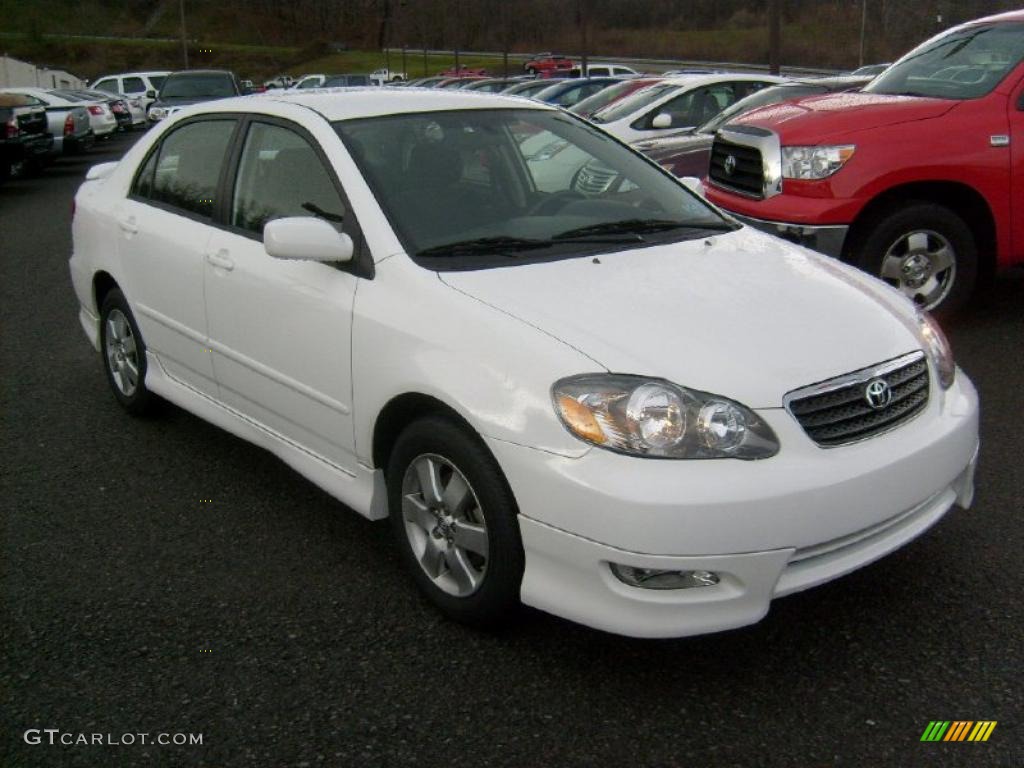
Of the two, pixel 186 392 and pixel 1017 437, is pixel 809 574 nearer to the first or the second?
pixel 1017 437

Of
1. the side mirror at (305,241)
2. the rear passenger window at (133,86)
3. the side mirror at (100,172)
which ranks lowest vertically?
the rear passenger window at (133,86)

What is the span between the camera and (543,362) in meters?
2.97

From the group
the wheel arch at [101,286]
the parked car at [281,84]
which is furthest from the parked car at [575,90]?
the parked car at [281,84]

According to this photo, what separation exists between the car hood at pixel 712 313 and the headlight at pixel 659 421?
0.04 m

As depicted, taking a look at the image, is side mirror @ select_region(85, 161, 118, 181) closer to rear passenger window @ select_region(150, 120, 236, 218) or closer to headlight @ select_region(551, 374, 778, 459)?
rear passenger window @ select_region(150, 120, 236, 218)

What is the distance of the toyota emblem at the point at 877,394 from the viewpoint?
3076mm

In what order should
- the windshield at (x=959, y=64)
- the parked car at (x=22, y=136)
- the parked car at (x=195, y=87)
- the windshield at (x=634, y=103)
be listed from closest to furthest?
the windshield at (x=959, y=64), the windshield at (x=634, y=103), the parked car at (x=22, y=136), the parked car at (x=195, y=87)

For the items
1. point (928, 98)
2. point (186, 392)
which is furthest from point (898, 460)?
point (928, 98)

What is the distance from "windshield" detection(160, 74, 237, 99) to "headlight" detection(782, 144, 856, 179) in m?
18.2

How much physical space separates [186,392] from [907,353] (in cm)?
299

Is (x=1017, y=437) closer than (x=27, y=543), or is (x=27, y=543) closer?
(x=27, y=543)

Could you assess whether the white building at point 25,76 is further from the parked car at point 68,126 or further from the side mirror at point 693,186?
the side mirror at point 693,186

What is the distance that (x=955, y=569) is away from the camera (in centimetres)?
359

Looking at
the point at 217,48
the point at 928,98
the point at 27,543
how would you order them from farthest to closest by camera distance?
the point at 217,48, the point at 928,98, the point at 27,543
